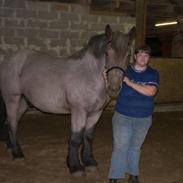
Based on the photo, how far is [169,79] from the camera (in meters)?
9.48

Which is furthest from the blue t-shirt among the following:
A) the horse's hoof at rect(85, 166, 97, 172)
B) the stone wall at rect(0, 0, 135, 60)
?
the stone wall at rect(0, 0, 135, 60)

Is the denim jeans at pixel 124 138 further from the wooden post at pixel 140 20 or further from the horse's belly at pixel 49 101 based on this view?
the wooden post at pixel 140 20

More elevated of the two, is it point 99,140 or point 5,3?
point 5,3

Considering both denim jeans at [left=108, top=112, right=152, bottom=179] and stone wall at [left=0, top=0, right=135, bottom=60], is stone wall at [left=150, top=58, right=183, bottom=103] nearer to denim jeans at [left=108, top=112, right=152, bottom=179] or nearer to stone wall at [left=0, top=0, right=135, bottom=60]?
stone wall at [left=0, top=0, right=135, bottom=60]

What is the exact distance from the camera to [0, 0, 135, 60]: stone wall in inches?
310

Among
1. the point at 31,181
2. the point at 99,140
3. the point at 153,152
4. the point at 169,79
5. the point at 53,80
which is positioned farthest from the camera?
the point at 169,79

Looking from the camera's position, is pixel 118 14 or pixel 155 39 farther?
pixel 155 39

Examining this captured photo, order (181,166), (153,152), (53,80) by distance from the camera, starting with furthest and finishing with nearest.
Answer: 1. (153,152)
2. (181,166)
3. (53,80)

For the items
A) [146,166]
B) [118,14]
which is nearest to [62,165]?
[146,166]

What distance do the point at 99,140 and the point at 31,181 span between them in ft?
7.44

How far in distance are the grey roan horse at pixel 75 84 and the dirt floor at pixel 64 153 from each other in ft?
0.68

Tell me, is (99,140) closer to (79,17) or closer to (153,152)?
(153,152)

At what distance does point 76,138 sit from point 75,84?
651 millimetres

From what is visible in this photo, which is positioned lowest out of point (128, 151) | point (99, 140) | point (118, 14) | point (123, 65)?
point (99, 140)
